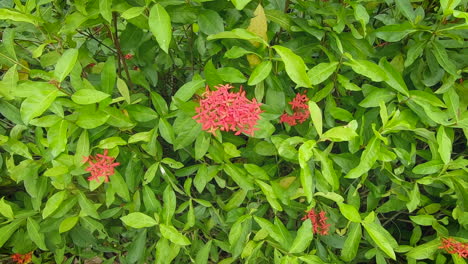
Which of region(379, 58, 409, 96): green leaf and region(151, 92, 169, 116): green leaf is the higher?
region(379, 58, 409, 96): green leaf

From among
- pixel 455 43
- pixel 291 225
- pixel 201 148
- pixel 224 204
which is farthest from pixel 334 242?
pixel 455 43

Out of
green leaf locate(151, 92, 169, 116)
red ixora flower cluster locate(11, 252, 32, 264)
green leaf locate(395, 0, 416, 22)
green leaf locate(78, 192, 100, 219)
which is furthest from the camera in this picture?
red ixora flower cluster locate(11, 252, 32, 264)

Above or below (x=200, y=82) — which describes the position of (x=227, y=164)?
below

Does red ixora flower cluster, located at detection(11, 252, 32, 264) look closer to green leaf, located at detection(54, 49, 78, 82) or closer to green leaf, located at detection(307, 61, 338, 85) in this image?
green leaf, located at detection(54, 49, 78, 82)

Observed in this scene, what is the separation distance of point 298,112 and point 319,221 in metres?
0.43

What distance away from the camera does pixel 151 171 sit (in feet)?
4.17

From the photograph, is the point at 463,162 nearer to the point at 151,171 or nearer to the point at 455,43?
the point at 455,43

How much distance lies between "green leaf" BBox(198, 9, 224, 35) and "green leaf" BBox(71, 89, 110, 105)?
0.31 metres

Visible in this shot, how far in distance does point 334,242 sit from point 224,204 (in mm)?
440

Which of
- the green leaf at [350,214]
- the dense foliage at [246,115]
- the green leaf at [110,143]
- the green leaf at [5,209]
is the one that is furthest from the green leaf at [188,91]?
the green leaf at [5,209]

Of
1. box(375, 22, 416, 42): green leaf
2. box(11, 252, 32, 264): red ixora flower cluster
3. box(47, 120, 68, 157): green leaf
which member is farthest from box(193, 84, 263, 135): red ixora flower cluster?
box(11, 252, 32, 264): red ixora flower cluster

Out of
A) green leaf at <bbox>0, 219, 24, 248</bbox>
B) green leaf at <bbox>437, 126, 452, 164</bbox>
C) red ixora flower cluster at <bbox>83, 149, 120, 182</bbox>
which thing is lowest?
green leaf at <bbox>0, 219, 24, 248</bbox>

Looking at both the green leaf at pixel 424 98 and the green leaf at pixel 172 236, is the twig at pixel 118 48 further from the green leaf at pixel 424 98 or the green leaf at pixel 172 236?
the green leaf at pixel 424 98

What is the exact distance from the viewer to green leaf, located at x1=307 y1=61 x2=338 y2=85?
1092mm
